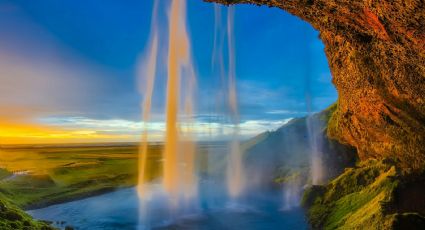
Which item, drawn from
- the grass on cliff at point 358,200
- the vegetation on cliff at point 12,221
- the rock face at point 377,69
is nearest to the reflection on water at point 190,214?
the grass on cliff at point 358,200

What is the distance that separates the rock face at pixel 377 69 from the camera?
50.3 feet

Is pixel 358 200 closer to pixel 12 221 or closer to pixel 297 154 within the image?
pixel 12 221

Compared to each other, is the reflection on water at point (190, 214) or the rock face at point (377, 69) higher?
the rock face at point (377, 69)

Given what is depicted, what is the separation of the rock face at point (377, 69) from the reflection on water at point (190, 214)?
10.2m

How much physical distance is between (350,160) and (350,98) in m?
18.8

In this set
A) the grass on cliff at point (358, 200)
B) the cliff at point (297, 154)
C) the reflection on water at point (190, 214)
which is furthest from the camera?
the cliff at point (297, 154)

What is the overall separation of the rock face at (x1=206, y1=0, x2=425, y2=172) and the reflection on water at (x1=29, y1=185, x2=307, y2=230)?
33.4 ft

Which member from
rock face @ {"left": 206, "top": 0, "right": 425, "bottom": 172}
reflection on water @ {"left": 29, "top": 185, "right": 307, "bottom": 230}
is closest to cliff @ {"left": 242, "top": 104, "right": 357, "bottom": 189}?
reflection on water @ {"left": 29, "top": 185, "right": 307, "bottom": 230}


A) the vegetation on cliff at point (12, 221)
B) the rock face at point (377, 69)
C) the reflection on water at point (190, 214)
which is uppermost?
the rock face at point (377, 69)

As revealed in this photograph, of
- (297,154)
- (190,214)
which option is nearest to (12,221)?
(190,214)

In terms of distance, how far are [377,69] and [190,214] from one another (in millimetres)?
22991

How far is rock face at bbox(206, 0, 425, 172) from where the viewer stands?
15320mm

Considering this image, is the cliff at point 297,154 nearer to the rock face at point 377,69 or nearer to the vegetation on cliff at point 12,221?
the rock face at point 377,69

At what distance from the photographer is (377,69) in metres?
24.0
